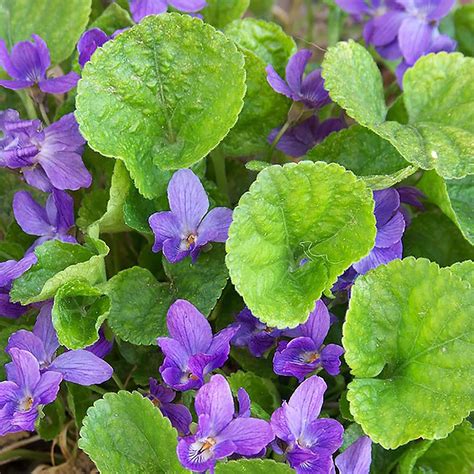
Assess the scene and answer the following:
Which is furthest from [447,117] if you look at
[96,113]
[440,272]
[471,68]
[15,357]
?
[15,357]

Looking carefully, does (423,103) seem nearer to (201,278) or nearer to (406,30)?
(406,30)

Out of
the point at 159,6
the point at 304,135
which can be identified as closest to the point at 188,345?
the point at 304,135

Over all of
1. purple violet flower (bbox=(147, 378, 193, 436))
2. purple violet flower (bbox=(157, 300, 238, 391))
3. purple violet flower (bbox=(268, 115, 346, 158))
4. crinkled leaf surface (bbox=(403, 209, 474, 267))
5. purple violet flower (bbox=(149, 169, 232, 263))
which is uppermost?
purple violet flower (bbox=(149, 169, 232, 263))

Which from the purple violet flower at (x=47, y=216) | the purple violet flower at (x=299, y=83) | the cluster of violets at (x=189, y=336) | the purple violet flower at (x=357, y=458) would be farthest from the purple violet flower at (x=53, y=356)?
the purple violet flower at (x=299, y=83)

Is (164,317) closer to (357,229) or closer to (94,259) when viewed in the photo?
(94,259)

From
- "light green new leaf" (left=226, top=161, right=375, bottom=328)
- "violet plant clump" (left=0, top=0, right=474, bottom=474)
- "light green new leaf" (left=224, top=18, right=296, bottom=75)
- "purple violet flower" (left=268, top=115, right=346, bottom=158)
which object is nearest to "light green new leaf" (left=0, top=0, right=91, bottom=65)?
"violet plant clump" (left=0, top=0, right=474, bottom=474)

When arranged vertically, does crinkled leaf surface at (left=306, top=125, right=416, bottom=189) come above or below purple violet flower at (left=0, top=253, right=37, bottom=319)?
above

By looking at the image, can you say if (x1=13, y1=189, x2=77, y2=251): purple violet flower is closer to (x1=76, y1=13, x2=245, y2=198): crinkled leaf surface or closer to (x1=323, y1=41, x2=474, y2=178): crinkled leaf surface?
(x1=76, y1=13, x2=245, y2=198): crinkled leaf surface
